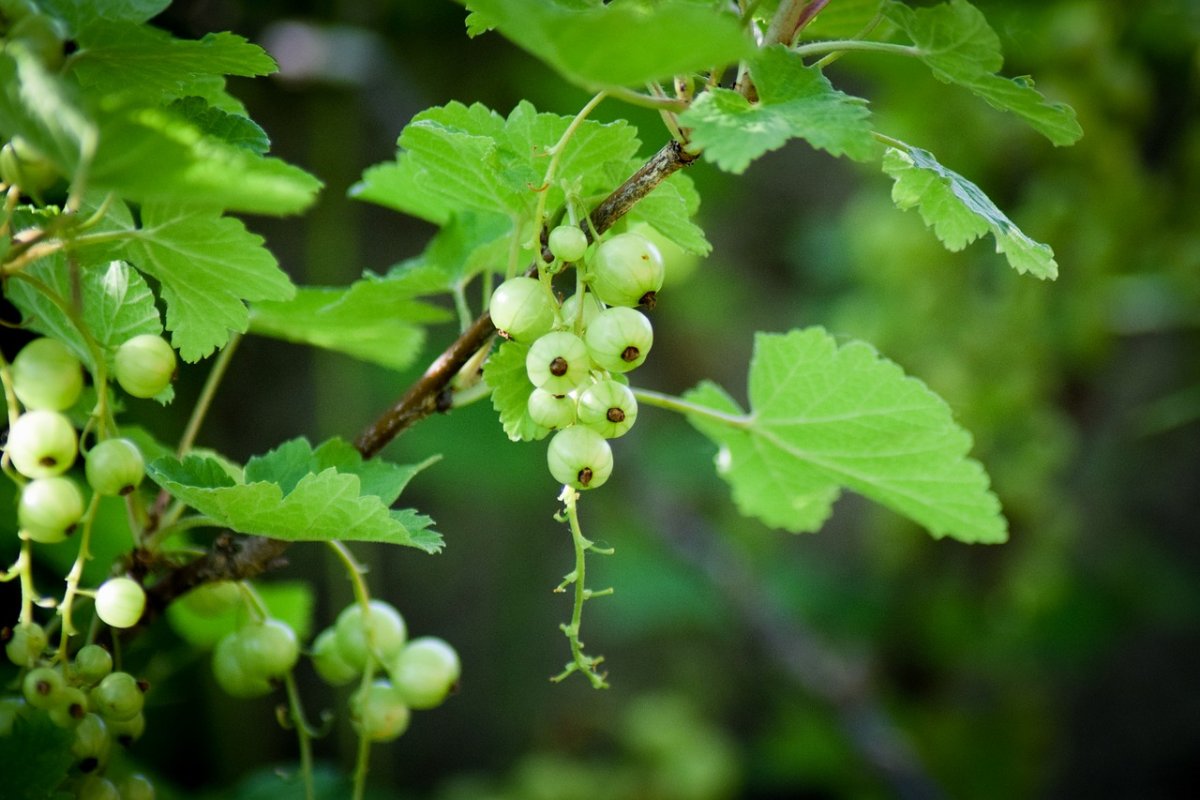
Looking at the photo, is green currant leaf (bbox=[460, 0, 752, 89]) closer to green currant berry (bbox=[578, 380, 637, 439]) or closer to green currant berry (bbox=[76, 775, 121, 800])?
green currant berry (bbox=[578, 380, 637, 439])

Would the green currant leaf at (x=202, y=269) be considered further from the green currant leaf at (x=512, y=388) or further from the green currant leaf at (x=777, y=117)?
the green currant leaf at (x=777, y=117)

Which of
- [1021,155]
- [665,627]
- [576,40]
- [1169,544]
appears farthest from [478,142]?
[1169,544]

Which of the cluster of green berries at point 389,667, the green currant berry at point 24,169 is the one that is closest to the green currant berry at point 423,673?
the cluster of green berries at point 389,667

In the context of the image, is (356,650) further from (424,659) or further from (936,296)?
(936,296)

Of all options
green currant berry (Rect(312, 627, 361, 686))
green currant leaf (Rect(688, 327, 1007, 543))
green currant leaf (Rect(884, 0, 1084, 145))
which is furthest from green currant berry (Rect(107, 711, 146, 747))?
green currant leaf (Rect(884, 0, 1084, 145))

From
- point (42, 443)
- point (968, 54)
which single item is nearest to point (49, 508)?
point (42, 443)

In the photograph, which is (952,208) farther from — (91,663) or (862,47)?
(91,663)
